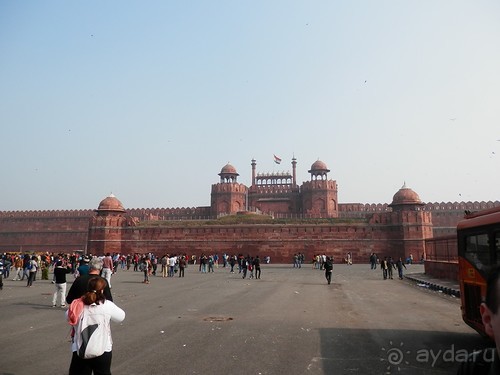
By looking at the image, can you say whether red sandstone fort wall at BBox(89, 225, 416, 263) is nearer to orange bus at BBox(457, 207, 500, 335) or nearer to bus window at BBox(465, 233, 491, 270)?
orange bus at BBox(457, 207, 500, 335)

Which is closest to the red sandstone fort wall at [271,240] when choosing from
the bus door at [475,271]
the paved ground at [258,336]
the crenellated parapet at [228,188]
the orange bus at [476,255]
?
the crenellated parapet at [228,188]

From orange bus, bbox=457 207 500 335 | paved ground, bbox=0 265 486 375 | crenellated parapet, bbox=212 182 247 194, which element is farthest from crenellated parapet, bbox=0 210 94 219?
orange bus, bbox=457 207 500 335

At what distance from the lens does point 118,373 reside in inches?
177

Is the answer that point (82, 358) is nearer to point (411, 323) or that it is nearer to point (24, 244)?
point (411, 323)

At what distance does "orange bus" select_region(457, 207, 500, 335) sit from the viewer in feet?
19.0

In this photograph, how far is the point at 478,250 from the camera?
6.28m

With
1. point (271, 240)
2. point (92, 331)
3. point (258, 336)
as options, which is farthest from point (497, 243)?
point (271, 240)

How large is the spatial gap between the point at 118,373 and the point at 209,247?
3294 cm

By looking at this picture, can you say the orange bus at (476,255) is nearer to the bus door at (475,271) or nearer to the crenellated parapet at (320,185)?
the bus door at (475,271)

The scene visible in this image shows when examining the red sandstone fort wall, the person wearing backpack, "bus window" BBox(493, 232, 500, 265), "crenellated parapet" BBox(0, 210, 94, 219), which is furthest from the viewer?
"crenellated parapet" BBox(0, 210, 94, 219)

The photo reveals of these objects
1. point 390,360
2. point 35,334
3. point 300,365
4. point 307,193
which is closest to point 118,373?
point 300,365

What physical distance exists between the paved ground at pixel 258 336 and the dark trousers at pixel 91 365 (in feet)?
5.02

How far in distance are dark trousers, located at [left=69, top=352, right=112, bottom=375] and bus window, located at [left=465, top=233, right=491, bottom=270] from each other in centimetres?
537

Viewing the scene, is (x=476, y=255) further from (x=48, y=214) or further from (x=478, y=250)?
(x=48, y=214)
